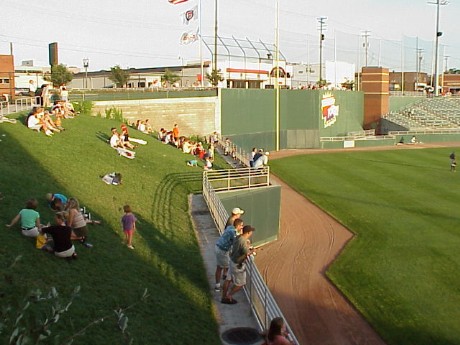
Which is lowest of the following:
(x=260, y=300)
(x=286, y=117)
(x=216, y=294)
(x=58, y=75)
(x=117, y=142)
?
(x=216, y=294)

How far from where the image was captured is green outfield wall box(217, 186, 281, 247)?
1958cm

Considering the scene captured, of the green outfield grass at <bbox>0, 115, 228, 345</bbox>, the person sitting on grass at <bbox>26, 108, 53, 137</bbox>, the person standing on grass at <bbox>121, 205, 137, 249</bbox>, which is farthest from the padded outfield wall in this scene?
the person standing on grass at <bbox>121, 205, 137, 249</bbox>

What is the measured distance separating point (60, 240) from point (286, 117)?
43.6 meters

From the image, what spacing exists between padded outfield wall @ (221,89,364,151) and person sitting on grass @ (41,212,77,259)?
116ft

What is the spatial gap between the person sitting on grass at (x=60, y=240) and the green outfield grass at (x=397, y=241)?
6845mm

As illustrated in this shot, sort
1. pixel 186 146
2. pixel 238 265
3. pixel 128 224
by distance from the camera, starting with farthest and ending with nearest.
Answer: pixel 186 146 → pixel 128 224 → pixel 238 265

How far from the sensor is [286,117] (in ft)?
173

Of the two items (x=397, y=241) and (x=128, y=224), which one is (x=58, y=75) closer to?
(x=397, y=241)

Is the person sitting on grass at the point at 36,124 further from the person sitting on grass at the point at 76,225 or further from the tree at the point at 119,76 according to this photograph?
the tree at the point at 119,76

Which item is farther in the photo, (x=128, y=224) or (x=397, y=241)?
(x=397, y=241)

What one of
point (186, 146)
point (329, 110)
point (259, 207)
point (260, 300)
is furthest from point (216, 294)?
point (329, 110)

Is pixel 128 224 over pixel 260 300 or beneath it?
over

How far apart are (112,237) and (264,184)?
8844 millimetres

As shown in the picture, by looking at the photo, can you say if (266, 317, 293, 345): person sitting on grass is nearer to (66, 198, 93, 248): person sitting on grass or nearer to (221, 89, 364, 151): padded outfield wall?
(66, 198, 93, 248): person sitting on grass
